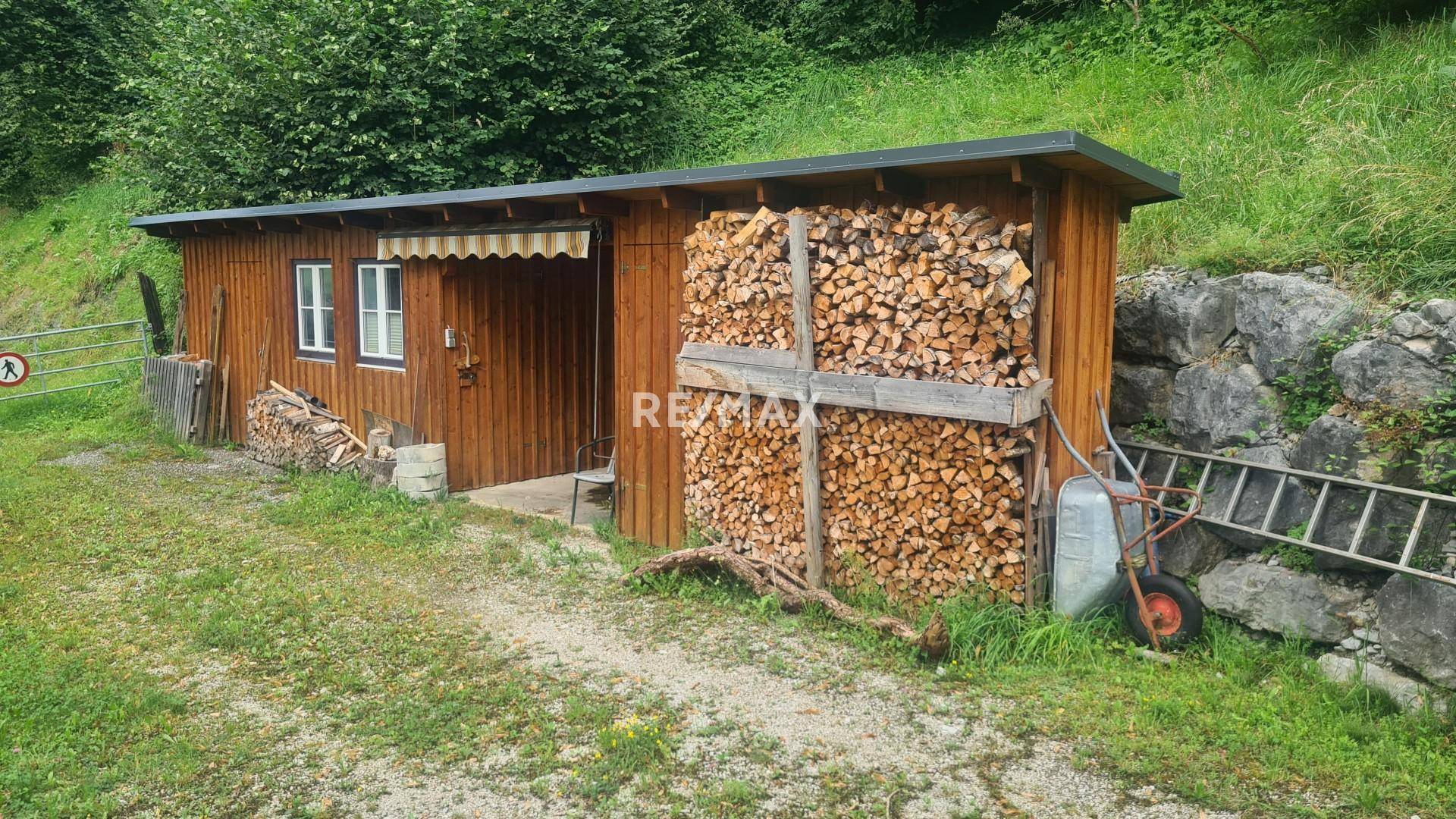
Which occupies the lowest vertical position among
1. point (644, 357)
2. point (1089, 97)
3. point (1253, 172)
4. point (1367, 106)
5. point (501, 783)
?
point (501, 783)

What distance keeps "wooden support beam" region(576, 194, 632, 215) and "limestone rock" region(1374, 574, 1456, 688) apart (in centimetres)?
541

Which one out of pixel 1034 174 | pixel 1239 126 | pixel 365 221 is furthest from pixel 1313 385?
pixel 365 221

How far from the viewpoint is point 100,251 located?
1905 centimetres

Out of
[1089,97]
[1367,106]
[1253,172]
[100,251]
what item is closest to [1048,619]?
[1253,172]

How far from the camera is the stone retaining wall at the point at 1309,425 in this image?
485 centimetres

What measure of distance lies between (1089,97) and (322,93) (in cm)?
1003

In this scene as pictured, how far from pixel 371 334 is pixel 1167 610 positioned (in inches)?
313

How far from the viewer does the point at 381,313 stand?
394 inches

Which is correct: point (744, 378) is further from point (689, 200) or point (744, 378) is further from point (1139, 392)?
point (1139, 392)

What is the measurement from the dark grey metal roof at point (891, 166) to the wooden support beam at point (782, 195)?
0.12 metres

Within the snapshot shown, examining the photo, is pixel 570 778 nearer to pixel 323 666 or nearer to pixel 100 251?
pixel 323 666

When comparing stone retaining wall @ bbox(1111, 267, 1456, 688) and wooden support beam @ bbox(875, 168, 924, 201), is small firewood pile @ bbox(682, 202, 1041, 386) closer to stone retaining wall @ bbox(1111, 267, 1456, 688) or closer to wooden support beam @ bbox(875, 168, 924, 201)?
wooden support beam @ bbox(875, 168, 924, 201)

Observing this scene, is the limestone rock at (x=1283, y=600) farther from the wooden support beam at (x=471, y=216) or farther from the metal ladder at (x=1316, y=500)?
the wooden support beam at (x=471, y=216)

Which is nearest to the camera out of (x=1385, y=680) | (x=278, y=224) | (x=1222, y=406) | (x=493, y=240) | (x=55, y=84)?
(x=1385, y=680)
